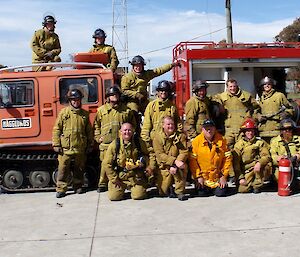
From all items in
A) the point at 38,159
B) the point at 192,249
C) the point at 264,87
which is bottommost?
the point at 192,249

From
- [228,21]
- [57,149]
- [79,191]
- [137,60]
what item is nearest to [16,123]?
[57,149]

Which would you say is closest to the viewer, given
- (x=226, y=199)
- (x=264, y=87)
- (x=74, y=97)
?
(x=226, y=199)

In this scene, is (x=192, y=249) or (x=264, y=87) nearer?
(x=192, y=249)

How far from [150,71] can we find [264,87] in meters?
2.03

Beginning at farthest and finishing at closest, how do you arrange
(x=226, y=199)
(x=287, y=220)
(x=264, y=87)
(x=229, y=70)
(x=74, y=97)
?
(x=229, y=70)
(x=264, y=87)
(x=74, y=97)
(x=226, y=199)
(x=287, y=220)

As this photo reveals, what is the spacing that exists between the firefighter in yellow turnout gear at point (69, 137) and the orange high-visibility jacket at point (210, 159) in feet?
6.11

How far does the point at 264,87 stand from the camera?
8.42 m

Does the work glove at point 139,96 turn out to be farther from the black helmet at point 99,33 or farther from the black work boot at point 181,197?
the black work boot at point 181,197

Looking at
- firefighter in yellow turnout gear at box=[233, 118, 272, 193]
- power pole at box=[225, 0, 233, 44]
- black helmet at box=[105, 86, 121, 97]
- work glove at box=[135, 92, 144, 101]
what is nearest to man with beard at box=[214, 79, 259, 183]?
firefighter in yellow turnout gear at box=[233, 118, 272, 193]

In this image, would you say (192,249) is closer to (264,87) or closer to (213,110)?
(213,110)

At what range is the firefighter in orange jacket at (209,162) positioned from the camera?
7512 millimetres

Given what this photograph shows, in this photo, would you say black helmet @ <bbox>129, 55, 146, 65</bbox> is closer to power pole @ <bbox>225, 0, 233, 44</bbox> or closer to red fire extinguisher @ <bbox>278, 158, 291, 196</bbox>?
red fire extinguisher @ <bbox>278, 158, 291, 196</bbox>

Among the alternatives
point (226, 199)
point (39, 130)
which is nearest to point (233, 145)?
point (226, 199)

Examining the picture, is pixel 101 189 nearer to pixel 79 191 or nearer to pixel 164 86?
pixel 79 191
